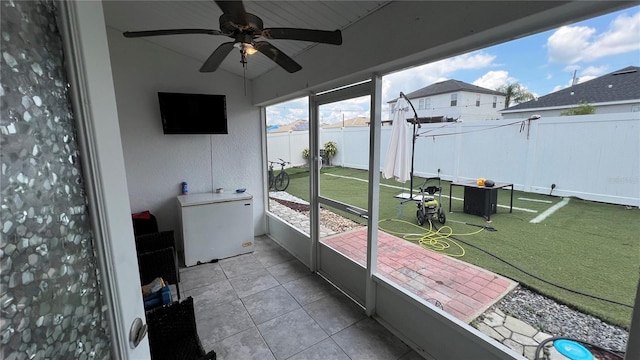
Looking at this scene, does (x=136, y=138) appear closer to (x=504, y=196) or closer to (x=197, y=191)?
(x=197, y=191)

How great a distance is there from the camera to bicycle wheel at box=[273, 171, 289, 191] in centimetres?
432

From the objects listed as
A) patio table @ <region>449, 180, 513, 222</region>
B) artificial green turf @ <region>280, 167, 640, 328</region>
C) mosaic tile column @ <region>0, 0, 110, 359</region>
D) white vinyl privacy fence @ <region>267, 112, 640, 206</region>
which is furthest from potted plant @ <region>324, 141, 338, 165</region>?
mosaic tile column @ <region>0, 0, 110, 359</region>

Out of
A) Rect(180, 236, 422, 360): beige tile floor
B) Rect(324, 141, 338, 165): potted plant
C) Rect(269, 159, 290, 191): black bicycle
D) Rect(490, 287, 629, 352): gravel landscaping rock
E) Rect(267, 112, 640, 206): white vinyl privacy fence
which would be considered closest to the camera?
Rect(490, 287, 629, 352): gravel landscaping rock

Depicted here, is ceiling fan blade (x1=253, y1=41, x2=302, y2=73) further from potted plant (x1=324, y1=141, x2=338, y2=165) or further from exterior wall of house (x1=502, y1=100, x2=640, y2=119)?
exterior wall of house (x1=502, y1=100, x2=640, y2=119)

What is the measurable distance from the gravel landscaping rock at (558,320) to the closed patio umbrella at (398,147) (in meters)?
1.57

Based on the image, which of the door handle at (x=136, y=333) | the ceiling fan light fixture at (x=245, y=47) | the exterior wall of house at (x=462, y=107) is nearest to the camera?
the door handle at (x=136, y=333)

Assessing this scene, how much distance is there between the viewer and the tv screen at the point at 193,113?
3.44 metres

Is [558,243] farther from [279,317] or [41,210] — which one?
[41,210]

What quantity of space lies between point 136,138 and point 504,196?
17.6 ft

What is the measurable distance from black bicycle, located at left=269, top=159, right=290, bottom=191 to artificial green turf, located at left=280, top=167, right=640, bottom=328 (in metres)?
0.31

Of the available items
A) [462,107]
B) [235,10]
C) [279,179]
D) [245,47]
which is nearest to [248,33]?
[245,47]

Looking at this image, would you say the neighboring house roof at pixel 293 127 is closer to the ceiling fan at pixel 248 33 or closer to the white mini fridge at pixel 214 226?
the white mini fridge at pixel 214 226

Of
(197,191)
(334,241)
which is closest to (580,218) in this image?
(334,241)

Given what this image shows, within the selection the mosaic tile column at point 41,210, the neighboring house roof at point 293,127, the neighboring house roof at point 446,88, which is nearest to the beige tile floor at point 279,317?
the mosaic tile column at point 41,210
